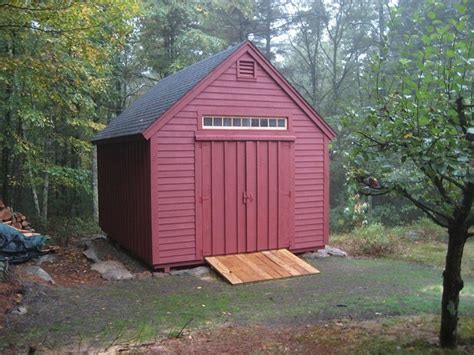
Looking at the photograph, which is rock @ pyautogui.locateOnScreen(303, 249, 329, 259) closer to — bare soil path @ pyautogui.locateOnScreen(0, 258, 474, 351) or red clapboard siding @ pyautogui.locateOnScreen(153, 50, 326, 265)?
red clapboard siding @ pyautogui.locateOnScreen(153, 50, 326, 265)

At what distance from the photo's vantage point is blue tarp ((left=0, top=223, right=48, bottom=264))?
904 cm

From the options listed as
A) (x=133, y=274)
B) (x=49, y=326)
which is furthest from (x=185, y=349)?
(x=133, y=274)

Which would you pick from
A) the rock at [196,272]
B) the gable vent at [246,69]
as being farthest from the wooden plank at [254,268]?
the gable vent at [246,69]

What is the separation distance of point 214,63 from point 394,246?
618cm

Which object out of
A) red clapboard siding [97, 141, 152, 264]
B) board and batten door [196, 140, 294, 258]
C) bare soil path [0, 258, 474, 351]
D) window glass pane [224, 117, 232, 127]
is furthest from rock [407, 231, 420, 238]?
red clapboard siding [97, 141, 152, 264]

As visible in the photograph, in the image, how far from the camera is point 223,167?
9094mm

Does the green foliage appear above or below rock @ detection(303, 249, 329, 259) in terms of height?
above

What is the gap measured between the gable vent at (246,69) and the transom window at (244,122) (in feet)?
2.83

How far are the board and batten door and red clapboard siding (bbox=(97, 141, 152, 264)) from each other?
103 centimetres

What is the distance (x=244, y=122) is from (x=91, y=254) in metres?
4.54

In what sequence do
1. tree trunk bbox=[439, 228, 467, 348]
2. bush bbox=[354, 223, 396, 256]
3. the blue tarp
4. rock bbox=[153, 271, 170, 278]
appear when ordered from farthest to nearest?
bush bbox=[354, 223, 396, 256]
the blue tarp
rock bbox=[153, 271, 170, 278]
tree trunk bbox=[439, 228, 467, 348]

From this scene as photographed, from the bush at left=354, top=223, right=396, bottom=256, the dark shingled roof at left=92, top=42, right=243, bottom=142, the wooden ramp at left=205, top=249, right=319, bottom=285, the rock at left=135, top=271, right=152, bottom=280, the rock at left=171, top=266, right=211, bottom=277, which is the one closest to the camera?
the wooden ramp at left=205, top=249, right=319, bottom=285

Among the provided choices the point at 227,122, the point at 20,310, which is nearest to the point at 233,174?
the point at 227,122

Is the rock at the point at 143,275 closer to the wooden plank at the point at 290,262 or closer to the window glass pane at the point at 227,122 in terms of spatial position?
the wooden plank at the point at 290,262
